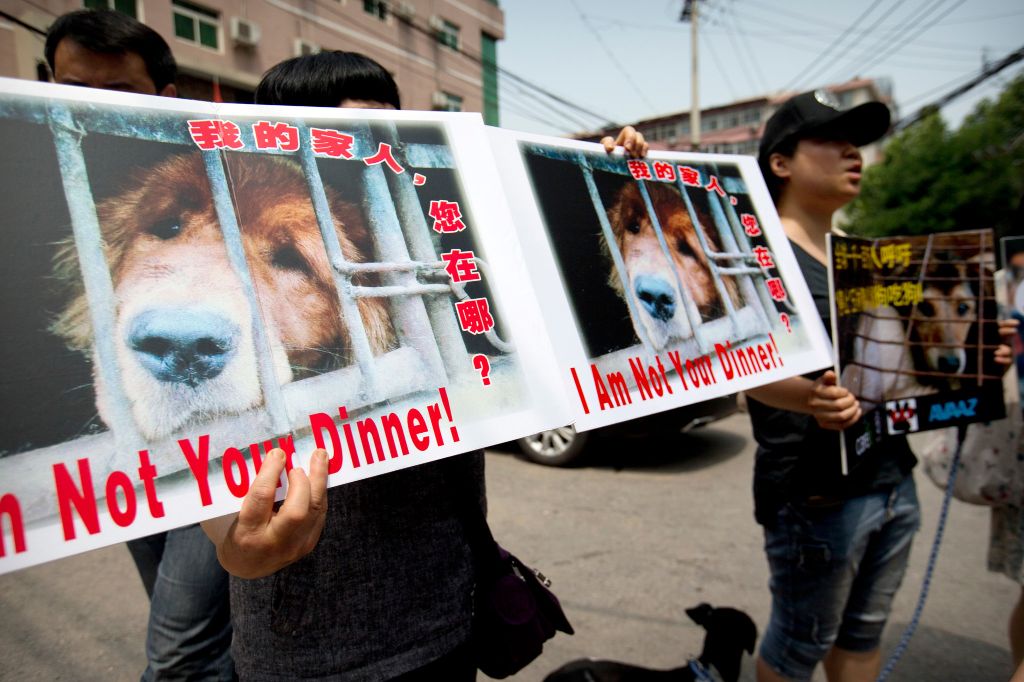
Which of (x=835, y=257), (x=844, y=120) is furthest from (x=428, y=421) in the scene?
(x=844, y=120)

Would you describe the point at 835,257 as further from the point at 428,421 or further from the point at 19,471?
the point at 19,471

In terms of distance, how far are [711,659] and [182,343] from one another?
1.69m

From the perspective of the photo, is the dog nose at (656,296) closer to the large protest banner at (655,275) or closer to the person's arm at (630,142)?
the large protest banner at (655,275)

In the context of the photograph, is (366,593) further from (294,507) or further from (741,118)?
(741,118)

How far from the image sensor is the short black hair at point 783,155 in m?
1.47

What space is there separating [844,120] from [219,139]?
1.35 m

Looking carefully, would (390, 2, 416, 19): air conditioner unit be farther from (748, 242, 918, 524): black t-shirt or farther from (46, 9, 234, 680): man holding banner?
(748, 242, 918, 524): black t-shirt

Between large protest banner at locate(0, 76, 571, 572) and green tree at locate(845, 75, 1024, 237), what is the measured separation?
23.5m

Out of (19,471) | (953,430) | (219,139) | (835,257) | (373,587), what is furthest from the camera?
(953,430)

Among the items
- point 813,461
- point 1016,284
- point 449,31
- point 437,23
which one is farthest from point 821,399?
point 449,31

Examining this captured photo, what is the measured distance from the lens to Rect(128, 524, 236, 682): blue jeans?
3.77 feet

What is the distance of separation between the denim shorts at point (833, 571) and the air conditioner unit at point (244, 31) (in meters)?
9.21

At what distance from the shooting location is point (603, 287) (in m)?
0.93

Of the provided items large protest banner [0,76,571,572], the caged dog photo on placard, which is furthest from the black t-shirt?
large protest banner [0,76,571,572]
